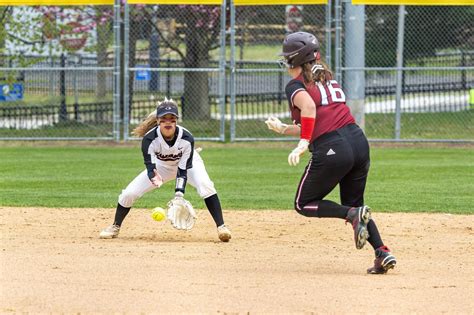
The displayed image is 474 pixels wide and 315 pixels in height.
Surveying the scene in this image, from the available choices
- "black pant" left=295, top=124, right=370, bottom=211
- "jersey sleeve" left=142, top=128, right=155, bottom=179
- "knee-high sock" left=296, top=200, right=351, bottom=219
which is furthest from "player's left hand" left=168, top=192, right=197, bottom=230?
Result: "knee-high sock" left=296, top=200, right=351, bottom=219

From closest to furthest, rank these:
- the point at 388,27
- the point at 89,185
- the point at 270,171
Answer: the point at 89,185 → the point at 270,171 → the point at 388,27

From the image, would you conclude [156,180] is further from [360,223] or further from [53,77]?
Answer: [53,77]

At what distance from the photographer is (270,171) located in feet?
54.9

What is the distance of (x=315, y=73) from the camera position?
8.31 m

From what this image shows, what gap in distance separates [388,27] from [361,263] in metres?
16.2

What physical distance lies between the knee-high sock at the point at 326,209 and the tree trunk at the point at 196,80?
47.1ft

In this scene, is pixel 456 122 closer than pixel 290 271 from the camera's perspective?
No

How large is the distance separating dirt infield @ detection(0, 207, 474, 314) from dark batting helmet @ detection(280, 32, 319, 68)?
5.40ft

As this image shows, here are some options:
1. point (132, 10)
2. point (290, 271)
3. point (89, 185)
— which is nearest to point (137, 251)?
point (290, 271)

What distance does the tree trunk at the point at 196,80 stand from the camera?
2281 centimetres

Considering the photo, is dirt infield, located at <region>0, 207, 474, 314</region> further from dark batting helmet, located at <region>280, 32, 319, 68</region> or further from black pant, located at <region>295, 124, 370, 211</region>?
dark batting helmet, located at <region>280, 32, 319, 68</region>

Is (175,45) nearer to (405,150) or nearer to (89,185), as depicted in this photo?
(405,150)

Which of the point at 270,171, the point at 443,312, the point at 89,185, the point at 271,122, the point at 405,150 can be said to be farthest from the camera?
the point at 405,150

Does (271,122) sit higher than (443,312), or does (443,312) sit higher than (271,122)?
(271,122)
